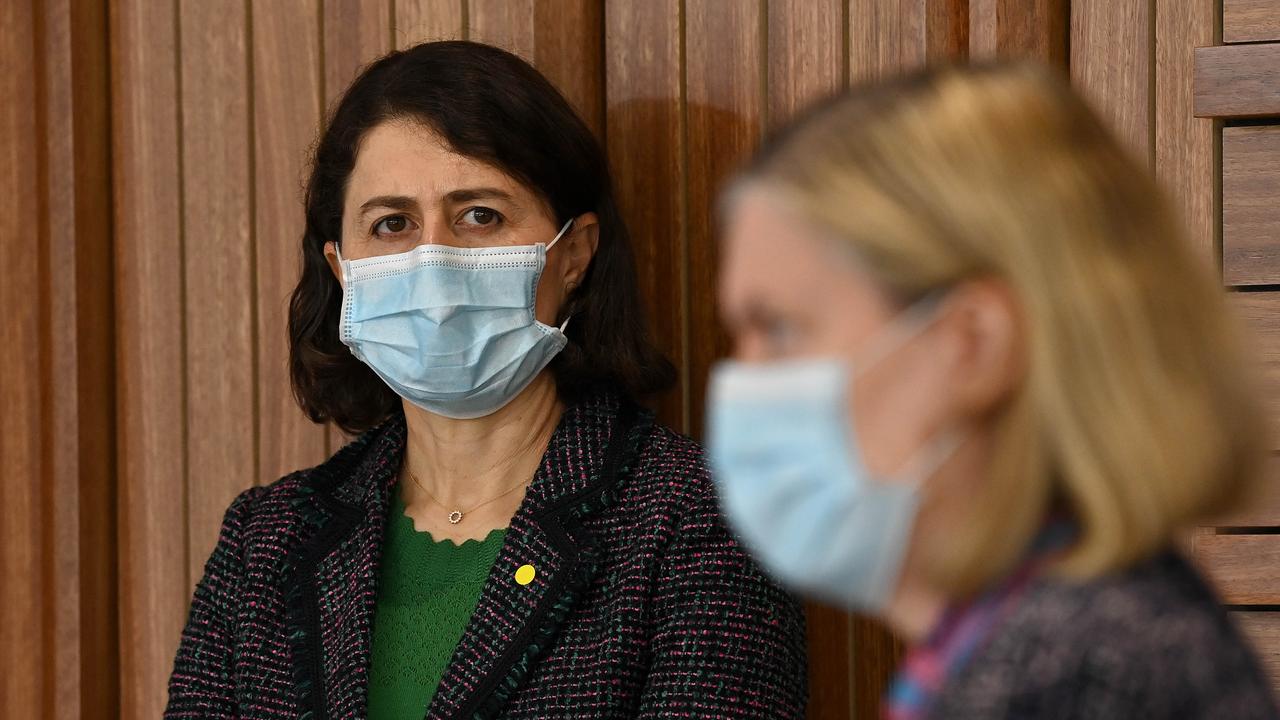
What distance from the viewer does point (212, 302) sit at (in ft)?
8.73

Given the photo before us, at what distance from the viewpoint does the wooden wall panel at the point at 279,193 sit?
2598 millimetres

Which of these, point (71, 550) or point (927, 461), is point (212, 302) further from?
point (927, 461)

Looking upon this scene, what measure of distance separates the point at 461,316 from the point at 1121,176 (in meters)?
1.31

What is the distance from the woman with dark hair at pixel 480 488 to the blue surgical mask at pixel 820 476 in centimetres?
99

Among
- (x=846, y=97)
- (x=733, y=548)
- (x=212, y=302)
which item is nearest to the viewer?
(x=846, y=97)

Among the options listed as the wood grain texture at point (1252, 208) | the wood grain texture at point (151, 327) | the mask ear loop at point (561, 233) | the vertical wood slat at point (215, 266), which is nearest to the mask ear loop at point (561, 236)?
the mask ear loop at point (561, 233)

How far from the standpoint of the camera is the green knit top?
2.12 metres

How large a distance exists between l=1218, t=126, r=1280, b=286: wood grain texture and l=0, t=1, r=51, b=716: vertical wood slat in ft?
6.56

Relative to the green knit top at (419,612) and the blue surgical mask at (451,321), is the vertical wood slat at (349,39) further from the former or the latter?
the green knit top at (419,612)

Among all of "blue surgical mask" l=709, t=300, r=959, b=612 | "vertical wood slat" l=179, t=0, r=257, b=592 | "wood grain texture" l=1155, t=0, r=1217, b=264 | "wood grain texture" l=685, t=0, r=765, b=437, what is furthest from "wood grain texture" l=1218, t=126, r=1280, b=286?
"vertical wood slat" l=179, t=0, r=257, b=592

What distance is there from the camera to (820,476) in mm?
951

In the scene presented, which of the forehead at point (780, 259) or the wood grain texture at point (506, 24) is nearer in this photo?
the forehead at point (780, 259)

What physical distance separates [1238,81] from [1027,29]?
0.30 m

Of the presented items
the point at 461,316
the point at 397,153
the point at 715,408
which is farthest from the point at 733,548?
the point at 715,408
